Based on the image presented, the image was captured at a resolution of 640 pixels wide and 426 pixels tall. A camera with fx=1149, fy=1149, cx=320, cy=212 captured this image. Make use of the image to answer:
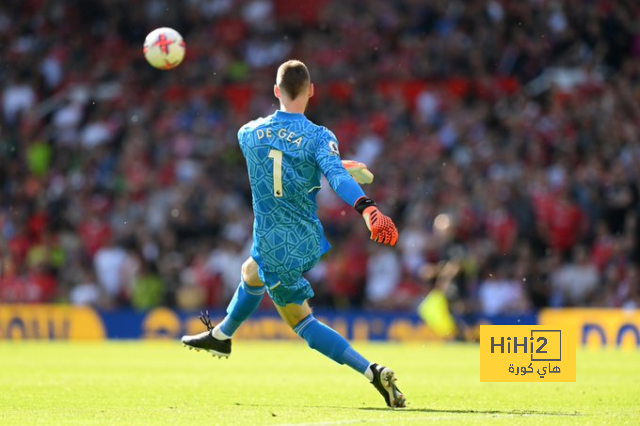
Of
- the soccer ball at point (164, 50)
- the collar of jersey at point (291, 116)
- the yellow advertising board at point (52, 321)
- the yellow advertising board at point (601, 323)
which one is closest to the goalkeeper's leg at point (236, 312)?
the collar of jersey at point (291, 116)

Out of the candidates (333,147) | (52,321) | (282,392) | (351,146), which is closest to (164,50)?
(282,392)

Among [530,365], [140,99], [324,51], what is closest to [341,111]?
[324,51]

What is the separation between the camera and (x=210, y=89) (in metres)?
24.4

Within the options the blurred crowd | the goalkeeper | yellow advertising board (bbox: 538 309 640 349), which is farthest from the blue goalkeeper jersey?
the blurred crowd

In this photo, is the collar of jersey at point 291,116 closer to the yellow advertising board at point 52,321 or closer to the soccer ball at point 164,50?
the soccer ball at point 164,50

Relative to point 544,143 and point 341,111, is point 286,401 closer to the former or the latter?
point 544,143

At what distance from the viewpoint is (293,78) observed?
830 centimetres

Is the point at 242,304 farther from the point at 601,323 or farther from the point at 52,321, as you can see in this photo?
the point at 52,321

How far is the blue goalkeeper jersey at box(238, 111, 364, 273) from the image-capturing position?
8.27 meters

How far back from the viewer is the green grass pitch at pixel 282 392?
7.67 meters

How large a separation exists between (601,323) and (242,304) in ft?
36.4

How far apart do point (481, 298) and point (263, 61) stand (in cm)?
773

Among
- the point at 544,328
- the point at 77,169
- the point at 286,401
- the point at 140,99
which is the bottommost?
the point at 286,401

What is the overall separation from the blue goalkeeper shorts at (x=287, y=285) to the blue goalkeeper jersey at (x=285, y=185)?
0.11 ft
